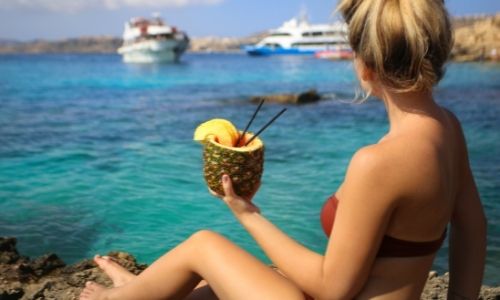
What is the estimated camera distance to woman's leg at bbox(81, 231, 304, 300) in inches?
84.4

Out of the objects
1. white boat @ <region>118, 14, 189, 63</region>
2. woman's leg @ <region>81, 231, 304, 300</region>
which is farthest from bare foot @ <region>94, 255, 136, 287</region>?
white boat @ <region>118, 14, 189, 63</region>

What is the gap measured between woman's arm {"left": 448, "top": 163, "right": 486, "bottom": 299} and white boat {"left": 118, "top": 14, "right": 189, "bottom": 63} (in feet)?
207

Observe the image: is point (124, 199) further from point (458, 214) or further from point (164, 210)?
point (458, 214)

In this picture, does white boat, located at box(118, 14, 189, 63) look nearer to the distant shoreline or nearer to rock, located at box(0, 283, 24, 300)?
the distant shoreline

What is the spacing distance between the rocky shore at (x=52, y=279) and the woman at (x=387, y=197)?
1.56 metres

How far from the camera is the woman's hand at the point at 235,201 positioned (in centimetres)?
220

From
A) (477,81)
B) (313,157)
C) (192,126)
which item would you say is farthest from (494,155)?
(477,81)

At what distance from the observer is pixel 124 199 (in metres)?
7.77

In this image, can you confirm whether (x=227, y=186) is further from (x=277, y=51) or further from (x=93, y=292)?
(x=277, y=51)

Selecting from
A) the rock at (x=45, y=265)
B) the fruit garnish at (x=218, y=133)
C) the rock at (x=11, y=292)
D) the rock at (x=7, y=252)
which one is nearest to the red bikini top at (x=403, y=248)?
the fruit garnish at (x=218, y=133)

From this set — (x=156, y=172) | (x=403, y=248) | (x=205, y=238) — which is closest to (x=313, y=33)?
(x=156, y=172)

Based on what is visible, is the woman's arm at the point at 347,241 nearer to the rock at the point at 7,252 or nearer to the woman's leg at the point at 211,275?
the woman's leg at the point at 211,275

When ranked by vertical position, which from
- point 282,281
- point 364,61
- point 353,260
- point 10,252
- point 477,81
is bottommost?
point 477,81

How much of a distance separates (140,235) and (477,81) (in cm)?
2458
